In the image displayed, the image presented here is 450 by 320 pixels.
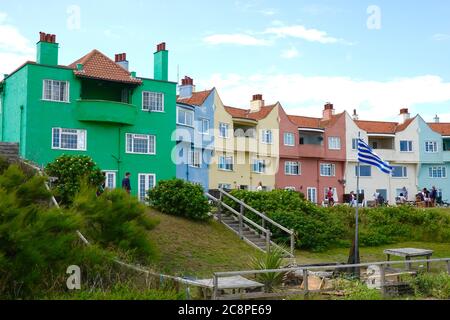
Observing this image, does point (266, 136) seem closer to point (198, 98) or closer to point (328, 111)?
point (198, 98)

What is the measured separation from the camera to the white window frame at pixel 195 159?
151 ft

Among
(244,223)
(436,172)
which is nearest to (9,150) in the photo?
(244,223)

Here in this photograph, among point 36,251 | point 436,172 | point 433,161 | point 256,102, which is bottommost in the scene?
point 36,251

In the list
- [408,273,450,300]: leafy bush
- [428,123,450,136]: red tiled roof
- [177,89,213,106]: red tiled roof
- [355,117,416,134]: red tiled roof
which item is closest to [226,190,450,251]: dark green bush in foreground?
[408,273,450,300]: leafy bush

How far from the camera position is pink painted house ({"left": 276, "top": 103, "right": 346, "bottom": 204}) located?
56.9 metres

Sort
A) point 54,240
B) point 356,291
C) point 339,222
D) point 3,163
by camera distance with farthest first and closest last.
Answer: point 339,222 → point 3,163 → point 356,291 → point 54,240

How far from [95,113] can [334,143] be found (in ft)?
101

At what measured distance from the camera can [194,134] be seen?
46844mm

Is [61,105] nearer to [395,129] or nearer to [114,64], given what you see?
[114,64]

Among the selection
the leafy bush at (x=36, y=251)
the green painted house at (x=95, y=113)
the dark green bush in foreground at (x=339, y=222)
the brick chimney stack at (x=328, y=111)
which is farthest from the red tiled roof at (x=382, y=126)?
the leafy bush at (x=36, y=251)

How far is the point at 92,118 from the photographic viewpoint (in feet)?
121

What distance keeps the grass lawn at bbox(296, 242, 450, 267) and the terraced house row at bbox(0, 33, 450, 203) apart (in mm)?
13888

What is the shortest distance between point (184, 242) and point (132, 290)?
1070cm
